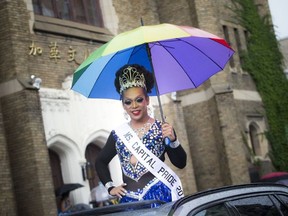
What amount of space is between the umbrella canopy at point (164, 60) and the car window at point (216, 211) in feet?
6.25

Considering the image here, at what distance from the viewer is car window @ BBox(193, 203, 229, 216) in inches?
126

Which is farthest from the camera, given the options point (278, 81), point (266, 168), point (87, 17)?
point (278, 81)

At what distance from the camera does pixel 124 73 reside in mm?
4887

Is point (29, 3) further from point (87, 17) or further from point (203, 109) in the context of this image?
point (203, 109)

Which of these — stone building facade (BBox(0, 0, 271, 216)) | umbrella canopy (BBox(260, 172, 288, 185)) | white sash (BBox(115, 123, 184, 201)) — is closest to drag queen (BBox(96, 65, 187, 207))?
white sash (BBox(115, 123, 184, 201))

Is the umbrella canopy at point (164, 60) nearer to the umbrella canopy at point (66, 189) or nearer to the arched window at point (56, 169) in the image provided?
the umbrella canopy at point (66, 189)

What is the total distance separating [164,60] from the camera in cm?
562

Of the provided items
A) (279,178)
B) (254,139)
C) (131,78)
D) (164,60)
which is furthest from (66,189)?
(254,139)

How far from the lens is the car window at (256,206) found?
3.50 meters

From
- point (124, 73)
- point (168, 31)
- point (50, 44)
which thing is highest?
point (50, 44)

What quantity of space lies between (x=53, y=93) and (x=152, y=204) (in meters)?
10.1

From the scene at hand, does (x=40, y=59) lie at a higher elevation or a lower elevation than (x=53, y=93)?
higher

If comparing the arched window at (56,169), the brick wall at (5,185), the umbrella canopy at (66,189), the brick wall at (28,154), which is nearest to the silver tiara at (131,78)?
the brick wall at (5,185)

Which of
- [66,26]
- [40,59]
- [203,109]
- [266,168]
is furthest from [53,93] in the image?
[266,168]
